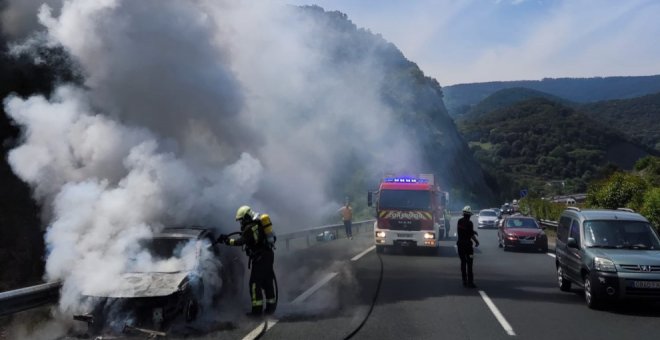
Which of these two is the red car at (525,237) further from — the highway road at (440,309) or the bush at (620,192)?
the highway road at (440,309)

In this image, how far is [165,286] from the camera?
8.29 meters

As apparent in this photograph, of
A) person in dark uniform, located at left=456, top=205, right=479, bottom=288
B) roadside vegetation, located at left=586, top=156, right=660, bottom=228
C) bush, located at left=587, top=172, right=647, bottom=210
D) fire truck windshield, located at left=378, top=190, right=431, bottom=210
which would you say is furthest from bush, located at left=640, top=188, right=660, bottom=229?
person in dark uniform, located at left=456, top=205, right=479, bottom=288

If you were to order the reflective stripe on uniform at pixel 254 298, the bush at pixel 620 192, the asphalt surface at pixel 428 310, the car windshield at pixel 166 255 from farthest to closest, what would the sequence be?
the bush at pixel 620 192 < the reflective stripe on uniform at pixel 254 298 < the car windshield at pixel 166 255 < the asphalt surface at pixel 428 310

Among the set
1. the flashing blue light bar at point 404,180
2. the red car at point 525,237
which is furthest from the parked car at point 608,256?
the red car at point 525,237

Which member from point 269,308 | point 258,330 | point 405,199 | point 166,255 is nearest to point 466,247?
point 269,308

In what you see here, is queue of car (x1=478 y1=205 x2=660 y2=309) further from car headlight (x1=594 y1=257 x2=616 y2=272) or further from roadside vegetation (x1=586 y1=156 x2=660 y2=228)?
roadside vegetation (x1=586 y1=156 x2=660 y2=228)

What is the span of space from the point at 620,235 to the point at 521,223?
1375 cm

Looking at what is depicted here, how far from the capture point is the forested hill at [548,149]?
501ft

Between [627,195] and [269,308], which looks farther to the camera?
[627,195]

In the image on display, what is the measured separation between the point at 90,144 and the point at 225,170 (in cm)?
318

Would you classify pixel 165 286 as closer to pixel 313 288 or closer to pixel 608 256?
pixel 313 288

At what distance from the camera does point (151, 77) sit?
48.0 ft

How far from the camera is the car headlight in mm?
9957

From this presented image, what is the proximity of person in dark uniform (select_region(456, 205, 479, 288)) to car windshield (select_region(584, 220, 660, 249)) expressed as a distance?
2.55 metres
